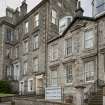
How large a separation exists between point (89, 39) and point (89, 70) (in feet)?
9.42

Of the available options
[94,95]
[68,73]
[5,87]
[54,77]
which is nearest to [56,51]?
[54,77]

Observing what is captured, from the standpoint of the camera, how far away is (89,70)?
22.8 meters

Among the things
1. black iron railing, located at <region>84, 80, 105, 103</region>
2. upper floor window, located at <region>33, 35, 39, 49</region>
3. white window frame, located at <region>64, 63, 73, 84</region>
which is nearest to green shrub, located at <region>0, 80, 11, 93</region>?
upper floor window, located at <region>33, 35, 39, 49</region>

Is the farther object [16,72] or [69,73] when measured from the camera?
[16,72]

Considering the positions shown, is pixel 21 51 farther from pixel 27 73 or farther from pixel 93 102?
pixel 93 102

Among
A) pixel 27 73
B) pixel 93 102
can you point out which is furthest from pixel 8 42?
pixel 93 102

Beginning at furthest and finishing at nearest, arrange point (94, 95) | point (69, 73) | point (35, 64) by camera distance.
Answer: point (35, 64)
point (69, 73)
point (94, 95)

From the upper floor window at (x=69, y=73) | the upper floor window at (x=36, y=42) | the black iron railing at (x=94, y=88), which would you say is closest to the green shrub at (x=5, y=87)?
the upper floor window at (x=36, y=42)

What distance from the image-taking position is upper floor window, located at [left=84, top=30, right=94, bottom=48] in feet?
75.3

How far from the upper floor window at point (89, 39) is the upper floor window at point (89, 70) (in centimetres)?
165

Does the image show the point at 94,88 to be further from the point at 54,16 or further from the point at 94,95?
the point at 54,16

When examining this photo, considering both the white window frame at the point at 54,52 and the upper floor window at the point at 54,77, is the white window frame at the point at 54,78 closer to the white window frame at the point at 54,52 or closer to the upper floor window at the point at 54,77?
the upper floor window at the point at 54,77

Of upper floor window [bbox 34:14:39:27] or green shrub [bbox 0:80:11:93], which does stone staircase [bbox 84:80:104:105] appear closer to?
upper floor window [bbox 34:14:39:27]

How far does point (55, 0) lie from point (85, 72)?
13746mm
